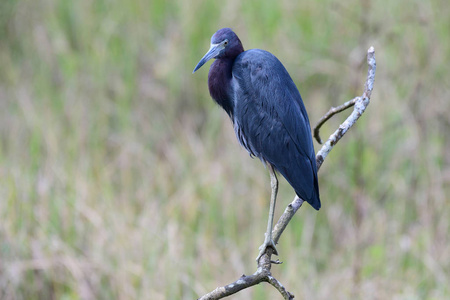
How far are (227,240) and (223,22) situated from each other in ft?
7.58

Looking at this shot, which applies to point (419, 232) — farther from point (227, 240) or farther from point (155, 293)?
point (155, 293)

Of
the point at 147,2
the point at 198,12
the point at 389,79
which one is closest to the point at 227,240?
the point at 389,79

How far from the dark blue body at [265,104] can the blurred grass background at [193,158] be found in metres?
1.22

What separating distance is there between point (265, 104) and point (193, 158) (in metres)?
2.44

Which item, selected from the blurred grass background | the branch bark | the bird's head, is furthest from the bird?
the blurred grass background

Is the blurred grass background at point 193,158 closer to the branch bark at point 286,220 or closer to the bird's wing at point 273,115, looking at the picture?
the bird's wing at point 273,115

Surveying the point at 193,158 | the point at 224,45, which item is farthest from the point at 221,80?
the point at 193,158

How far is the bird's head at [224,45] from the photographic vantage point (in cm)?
277

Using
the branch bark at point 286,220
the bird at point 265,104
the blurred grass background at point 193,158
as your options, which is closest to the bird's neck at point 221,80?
the bird at point 265,104

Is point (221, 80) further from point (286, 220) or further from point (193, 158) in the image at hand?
point (193, 158)

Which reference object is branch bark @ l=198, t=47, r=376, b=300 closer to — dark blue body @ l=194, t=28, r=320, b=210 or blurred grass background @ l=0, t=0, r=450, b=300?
dark blue body @ l=194, t=28, r=320, b=210

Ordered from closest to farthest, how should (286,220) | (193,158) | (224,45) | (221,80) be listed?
(286,220), (224,45), (221,80), (193,158)

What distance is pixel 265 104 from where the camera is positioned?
2879 millimetres

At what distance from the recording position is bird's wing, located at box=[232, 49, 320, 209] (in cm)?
281
